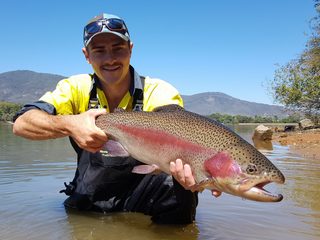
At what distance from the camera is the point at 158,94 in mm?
3574

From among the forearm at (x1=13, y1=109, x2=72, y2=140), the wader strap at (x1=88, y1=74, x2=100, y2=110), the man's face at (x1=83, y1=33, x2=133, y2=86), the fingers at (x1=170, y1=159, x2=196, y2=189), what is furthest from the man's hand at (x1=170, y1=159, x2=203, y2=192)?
the wader strap at (x1=88, y1=74, x2=100, y2=110)

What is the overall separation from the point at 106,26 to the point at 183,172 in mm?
1955

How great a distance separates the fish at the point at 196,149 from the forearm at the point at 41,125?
35 centimetres

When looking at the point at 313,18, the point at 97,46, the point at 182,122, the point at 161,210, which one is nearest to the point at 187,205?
the point at 161,210

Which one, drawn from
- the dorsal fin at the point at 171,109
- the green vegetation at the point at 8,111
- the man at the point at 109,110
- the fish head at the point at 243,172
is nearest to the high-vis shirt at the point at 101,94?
the man at the point at 109,110

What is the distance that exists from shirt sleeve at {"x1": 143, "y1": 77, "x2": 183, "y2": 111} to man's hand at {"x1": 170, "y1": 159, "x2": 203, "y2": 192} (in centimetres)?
113

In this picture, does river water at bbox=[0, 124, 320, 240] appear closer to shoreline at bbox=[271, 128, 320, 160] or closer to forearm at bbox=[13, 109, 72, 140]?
forearm at bbox=[13, 109, 72, 140]

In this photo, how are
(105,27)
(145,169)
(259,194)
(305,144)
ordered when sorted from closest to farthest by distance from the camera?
(259,194), (145,169), (105,27), (305,144)

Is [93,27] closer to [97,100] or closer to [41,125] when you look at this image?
[97,100]

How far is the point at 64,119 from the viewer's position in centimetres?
276

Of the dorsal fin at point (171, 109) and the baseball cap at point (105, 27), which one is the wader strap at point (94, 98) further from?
the dorsal fin at point (171, 109)

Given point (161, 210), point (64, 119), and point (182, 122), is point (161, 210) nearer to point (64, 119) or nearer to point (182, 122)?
point (182, 122)

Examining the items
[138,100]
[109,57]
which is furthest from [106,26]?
[138,100]

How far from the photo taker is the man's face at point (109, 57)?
11.1 feet
